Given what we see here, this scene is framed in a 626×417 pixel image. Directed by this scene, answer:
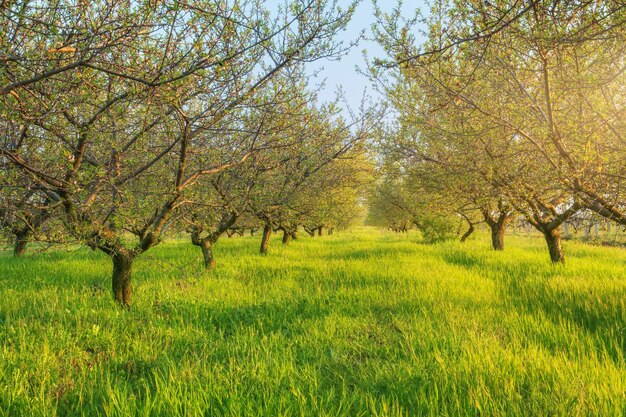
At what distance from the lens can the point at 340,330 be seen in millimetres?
5246

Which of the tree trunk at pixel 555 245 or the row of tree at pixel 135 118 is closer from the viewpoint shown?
the row of tree at pixel 135 118

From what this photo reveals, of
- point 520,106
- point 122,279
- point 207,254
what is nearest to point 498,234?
point 520,106

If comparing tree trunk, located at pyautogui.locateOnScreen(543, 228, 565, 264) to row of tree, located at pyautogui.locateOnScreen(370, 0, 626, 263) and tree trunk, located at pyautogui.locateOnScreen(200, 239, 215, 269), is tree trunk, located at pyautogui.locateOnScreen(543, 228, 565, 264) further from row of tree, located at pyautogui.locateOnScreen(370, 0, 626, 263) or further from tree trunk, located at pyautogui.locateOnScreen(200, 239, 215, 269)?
tree trunk, located at pyautogui.locateOnScreen(200, 239, 215, 269)

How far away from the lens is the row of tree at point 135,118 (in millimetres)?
3188

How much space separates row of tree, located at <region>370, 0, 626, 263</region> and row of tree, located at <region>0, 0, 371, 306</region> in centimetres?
153

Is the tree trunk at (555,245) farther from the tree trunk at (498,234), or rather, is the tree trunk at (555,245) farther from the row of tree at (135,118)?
the row of tree at (135,118)

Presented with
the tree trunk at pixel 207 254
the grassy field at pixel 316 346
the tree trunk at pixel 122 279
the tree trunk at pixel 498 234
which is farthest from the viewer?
the tree trunk at pixel 498 234

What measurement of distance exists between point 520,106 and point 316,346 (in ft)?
16.5

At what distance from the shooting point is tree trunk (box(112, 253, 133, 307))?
6.19 m

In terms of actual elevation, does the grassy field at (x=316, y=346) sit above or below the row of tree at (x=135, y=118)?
below

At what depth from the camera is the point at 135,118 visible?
18.4 feet

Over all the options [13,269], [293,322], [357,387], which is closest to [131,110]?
[293,322]

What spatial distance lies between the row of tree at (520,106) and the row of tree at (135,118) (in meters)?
1.53

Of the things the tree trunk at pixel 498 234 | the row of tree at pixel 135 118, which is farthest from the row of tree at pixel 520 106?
the tree trunk at pixel 498 234
